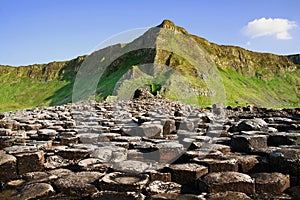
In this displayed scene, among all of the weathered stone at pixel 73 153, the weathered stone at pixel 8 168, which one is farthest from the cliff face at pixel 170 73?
the weathered stone at pixel 8 168

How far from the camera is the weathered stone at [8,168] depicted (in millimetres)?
4160

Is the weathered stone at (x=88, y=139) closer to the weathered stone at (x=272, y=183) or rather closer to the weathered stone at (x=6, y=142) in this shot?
the weathered stone at (x=6, y=142)

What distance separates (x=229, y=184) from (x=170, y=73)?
45.5 m

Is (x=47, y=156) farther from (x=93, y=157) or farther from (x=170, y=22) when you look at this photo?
(x=170, y=22)

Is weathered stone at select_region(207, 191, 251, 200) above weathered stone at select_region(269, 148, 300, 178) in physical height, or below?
below

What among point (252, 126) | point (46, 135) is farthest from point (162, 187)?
point (252, 126)

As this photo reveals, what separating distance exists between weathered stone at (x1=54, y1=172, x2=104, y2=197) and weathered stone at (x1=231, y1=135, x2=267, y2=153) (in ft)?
8.86

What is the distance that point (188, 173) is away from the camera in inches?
157

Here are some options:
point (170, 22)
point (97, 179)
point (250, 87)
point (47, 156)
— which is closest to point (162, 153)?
point (97, 179)

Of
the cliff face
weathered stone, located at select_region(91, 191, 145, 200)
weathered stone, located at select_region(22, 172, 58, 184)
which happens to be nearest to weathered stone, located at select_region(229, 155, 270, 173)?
weathered stone, located at select_region(91, 191, 145, 200)

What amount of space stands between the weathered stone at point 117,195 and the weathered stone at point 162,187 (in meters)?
0.24

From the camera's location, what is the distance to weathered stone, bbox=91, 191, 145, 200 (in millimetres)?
3264

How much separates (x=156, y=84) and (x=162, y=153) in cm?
3793

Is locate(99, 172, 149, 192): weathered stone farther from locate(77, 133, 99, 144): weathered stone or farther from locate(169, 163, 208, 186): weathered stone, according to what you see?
locate(77, 133, 99, 144): weathered stone
